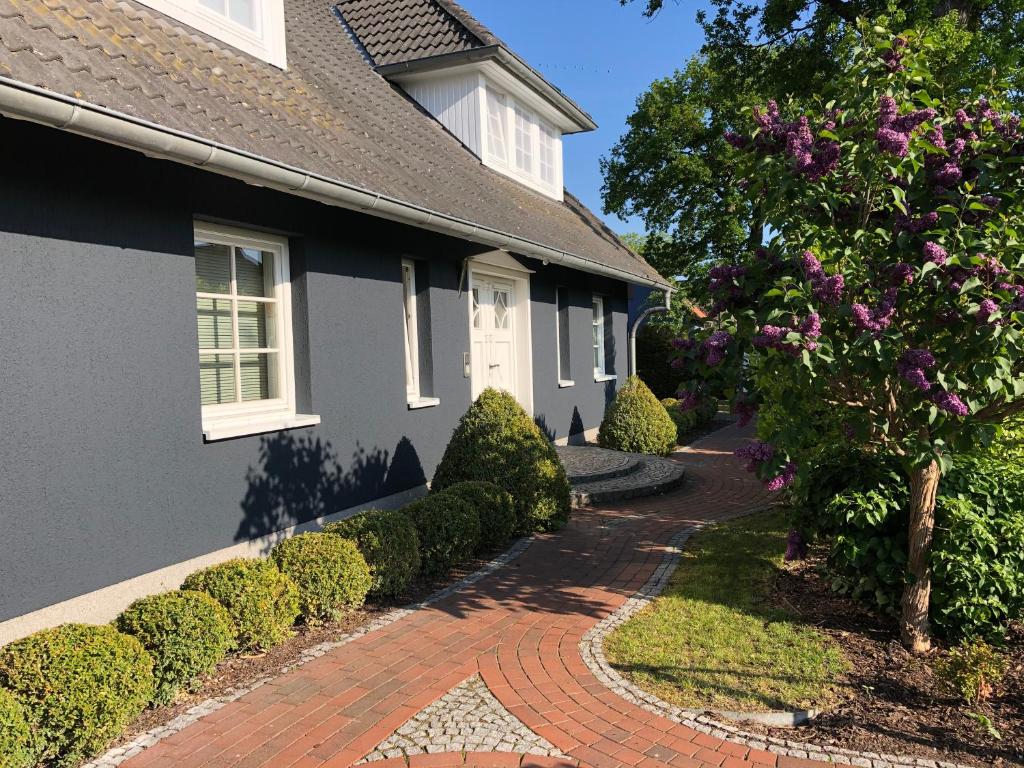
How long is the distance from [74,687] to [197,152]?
10.2 feet

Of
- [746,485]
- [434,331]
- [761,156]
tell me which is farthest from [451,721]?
[746,485]

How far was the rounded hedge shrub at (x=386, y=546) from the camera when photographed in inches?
214

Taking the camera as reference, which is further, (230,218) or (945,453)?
(230,218)

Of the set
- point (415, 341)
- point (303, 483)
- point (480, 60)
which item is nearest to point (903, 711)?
point (303, 483)

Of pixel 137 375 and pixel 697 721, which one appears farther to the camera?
pixel 137 375

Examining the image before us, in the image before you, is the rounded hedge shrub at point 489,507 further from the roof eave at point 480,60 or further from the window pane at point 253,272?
the roof eave at point 480,60

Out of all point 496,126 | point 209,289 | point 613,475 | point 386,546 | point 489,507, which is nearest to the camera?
point 386,546

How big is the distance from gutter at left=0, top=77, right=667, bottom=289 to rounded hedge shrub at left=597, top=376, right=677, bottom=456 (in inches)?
225

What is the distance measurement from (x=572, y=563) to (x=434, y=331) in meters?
3.32

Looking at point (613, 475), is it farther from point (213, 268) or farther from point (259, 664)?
point (259, 664)

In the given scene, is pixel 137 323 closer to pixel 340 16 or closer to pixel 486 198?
pixel 486 198

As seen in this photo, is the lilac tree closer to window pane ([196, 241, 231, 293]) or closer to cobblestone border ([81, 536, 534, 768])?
cobblestone border ([81, 536, 534, 768])

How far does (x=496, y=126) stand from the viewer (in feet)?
38.4

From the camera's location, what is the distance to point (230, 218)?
5742 millimetres
